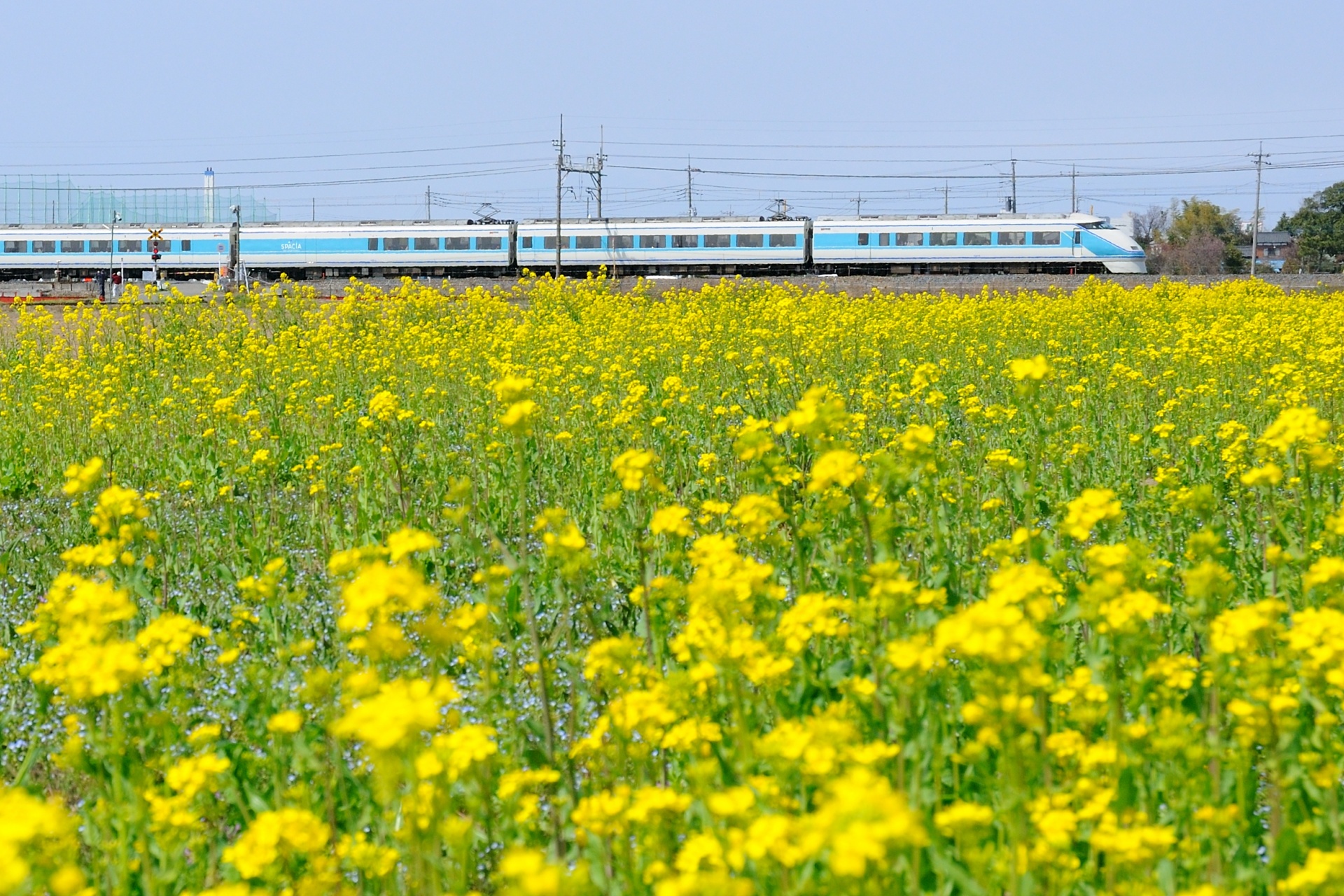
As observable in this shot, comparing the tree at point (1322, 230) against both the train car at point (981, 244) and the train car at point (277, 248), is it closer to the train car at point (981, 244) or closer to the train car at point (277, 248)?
the train car at point (981, 244)

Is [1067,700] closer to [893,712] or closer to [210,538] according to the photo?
[893,712]

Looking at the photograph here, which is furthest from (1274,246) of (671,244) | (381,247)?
(381,247)

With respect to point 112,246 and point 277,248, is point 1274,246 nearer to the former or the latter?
point 277,248

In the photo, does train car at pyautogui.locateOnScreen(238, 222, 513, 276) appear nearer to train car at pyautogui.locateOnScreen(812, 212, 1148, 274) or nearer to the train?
the train

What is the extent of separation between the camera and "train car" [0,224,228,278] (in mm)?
37031

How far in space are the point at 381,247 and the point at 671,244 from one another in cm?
→ 887

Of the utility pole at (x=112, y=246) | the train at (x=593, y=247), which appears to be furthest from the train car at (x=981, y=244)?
the utility pole at (x=112, y=246)

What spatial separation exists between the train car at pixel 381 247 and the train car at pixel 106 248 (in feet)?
3.69

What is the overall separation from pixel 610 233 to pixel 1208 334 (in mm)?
27606

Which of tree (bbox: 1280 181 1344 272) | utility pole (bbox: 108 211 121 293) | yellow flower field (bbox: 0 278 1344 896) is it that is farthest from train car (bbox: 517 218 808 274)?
tree (bbox: 1280 181 1344 272)

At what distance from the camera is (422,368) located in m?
9.93

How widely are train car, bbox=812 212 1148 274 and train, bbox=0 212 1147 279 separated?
4 cm

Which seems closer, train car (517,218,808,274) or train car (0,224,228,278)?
train car (517,218,808,274)

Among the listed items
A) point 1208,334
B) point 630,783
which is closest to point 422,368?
point 1208,334
